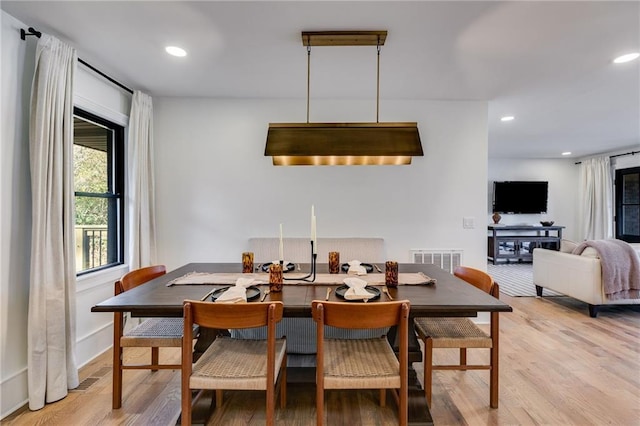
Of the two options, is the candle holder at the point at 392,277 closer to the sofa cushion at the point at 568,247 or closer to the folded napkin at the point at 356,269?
the folded napkin at the point at 356,269

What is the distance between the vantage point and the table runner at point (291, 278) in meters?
2.12

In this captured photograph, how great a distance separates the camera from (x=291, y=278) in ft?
7.31

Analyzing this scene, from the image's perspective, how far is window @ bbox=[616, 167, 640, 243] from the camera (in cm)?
662

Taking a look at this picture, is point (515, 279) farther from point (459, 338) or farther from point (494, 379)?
point (459, 338)

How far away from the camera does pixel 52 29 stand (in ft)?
7.23

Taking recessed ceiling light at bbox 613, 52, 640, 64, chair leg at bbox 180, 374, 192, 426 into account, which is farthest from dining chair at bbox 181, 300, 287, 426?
recessed ceiling light at bbox 613, 52, 640, 64

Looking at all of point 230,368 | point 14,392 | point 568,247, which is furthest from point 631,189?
point 14,392

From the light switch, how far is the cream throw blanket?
1.53 metres

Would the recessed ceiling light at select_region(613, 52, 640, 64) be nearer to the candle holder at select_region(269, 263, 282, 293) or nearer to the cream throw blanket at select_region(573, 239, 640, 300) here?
the cream throw blanket at select_region(573, 239, 640, 300)

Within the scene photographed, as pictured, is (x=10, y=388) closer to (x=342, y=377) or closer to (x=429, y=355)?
(x=342, y=377)

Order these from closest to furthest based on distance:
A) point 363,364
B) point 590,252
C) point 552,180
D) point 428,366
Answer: point 363,364 → point 428,366 → point 590,252 → point 552,180

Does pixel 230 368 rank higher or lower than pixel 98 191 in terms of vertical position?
lower

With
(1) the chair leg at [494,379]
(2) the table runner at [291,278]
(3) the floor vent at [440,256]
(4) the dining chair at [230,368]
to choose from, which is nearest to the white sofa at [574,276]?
(3) the floor vent at [440,256]

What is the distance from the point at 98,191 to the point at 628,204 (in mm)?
9450
